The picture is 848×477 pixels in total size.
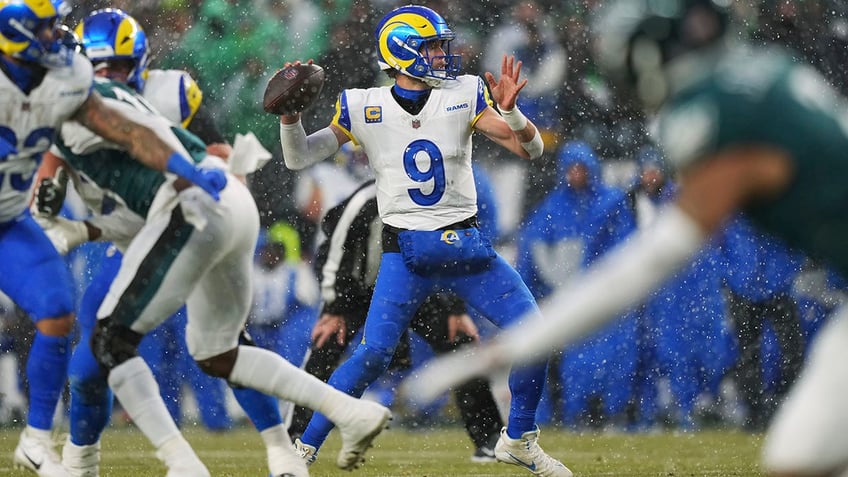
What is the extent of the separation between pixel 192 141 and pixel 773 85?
6.97ft

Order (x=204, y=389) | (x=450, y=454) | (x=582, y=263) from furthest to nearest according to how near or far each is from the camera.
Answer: (x=204, y=389) → (x=582, y=263) → (x=450, y=454)

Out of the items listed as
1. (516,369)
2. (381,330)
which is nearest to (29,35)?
(381,330)

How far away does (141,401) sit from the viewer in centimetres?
441

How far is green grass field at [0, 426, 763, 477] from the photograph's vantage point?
613 cm

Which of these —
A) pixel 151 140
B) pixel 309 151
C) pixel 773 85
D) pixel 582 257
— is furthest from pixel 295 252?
pixel 773 85

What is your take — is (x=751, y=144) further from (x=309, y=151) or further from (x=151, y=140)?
(x=309, y=151)

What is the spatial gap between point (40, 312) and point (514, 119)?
5.74 ft

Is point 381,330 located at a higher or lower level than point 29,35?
lower

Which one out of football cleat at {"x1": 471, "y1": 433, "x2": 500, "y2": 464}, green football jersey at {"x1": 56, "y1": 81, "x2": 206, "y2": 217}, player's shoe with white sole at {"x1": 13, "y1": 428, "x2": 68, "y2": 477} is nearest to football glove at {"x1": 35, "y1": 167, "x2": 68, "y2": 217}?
green football jersey at {"x1": 56, "y1": 81, "x2": 206, "y2": 217}

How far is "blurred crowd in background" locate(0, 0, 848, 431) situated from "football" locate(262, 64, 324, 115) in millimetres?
2817

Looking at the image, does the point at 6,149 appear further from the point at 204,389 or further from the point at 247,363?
the point at 204,389

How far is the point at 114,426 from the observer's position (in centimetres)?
894

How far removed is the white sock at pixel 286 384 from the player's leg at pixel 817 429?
1884 millimetres

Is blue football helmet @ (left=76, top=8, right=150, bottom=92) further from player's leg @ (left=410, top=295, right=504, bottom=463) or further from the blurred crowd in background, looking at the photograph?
the blurred crowd in background
